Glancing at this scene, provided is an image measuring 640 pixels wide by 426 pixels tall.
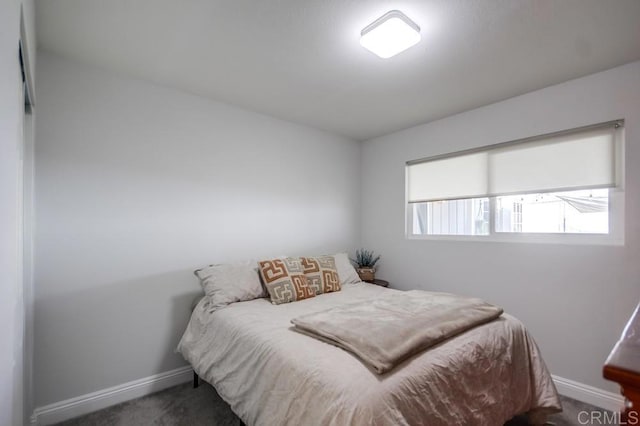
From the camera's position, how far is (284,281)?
94.7 inches

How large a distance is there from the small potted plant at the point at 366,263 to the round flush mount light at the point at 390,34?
2.32m

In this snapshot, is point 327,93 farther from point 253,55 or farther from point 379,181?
point 379,181

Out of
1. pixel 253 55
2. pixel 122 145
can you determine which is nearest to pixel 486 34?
pixel 253 55

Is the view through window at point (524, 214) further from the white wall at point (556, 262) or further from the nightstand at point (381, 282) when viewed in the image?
the nightstand at point (381, 282)

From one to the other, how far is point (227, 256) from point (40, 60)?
1907 millimetres

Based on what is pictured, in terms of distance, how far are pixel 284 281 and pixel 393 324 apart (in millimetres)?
1096

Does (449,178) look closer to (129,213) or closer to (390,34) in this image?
(390,34)

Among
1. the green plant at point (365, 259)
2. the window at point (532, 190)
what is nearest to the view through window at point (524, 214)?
the window at point (532, 190)

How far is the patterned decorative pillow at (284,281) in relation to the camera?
2.34 m

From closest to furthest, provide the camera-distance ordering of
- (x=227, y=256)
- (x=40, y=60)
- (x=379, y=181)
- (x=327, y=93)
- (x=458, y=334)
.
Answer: (x=458, y=334) < (x=40, y=60) < (x=327, y=93) < (x=227, y=256) < (x=379, y=181)

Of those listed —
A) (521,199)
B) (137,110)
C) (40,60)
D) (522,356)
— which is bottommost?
Answer: (522,356)

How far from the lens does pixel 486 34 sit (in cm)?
175

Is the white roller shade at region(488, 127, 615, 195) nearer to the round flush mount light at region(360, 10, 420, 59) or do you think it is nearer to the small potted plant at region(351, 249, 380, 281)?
the small potted plant at region(351, 249, 380, 281)

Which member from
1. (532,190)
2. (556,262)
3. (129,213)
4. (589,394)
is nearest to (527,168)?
(532,190)
